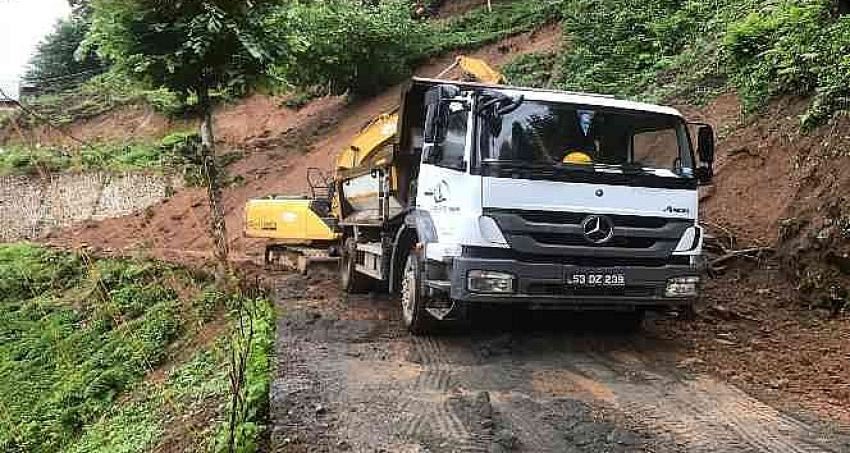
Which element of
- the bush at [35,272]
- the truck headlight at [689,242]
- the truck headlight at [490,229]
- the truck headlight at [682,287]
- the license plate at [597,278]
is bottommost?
the bush at [35,272]

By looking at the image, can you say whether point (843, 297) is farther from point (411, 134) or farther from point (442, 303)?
point (411, 134)

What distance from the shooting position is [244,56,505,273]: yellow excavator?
11078mm

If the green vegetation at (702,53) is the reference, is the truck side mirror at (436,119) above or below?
below

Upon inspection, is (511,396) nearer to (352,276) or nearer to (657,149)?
(657,149)

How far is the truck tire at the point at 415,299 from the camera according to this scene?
26.4 ft

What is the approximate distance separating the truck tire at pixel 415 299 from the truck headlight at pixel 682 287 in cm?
229

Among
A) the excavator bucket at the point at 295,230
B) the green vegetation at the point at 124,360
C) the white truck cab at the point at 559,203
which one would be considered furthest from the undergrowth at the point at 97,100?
the white truck cab at the point at 559,203

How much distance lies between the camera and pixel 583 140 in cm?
746

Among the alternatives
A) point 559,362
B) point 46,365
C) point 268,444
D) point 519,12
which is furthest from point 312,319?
Result: point 519,12

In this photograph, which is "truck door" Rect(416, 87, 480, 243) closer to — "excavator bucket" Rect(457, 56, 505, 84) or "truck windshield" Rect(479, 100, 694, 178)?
"truck windshield" Rect(479, 100, 694, 178)

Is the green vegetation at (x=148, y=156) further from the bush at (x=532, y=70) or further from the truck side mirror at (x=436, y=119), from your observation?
the truck side mirror at (x=436, y=119)

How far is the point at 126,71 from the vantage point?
12266 millimetres

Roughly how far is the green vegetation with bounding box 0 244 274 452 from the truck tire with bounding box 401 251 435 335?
4.79ft

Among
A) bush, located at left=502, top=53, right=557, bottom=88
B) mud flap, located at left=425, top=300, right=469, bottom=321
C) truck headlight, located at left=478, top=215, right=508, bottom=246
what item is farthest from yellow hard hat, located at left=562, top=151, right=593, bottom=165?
bush, located at left=502, top=53, right=557, bottom=88
